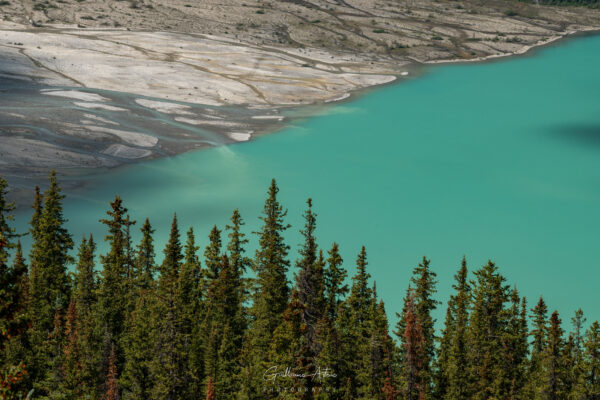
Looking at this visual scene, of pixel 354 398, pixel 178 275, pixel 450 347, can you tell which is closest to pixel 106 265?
pixel 178 275

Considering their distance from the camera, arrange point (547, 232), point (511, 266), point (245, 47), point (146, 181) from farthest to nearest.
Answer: point (245, 47), point (146, 181), point (547, 232), point (511, 266)

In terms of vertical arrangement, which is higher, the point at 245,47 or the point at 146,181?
the point at 245,47

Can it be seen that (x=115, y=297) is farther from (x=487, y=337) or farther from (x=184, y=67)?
(x=184, y=67)

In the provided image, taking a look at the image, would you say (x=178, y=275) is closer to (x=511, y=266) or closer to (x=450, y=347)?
(x=450, y=347)

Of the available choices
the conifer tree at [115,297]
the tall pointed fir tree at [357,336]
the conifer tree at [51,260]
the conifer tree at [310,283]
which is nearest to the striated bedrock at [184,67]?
the conifer tree at [51,260]

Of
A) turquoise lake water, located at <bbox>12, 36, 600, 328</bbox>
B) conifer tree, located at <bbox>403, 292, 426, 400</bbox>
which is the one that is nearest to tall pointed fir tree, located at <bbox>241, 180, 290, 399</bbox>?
conifer tree, located at <bbox>403, 292, 426, 400</bbox>

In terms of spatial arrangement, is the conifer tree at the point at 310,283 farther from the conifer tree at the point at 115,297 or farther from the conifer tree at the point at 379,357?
the conifer tree at the point at 115,297
